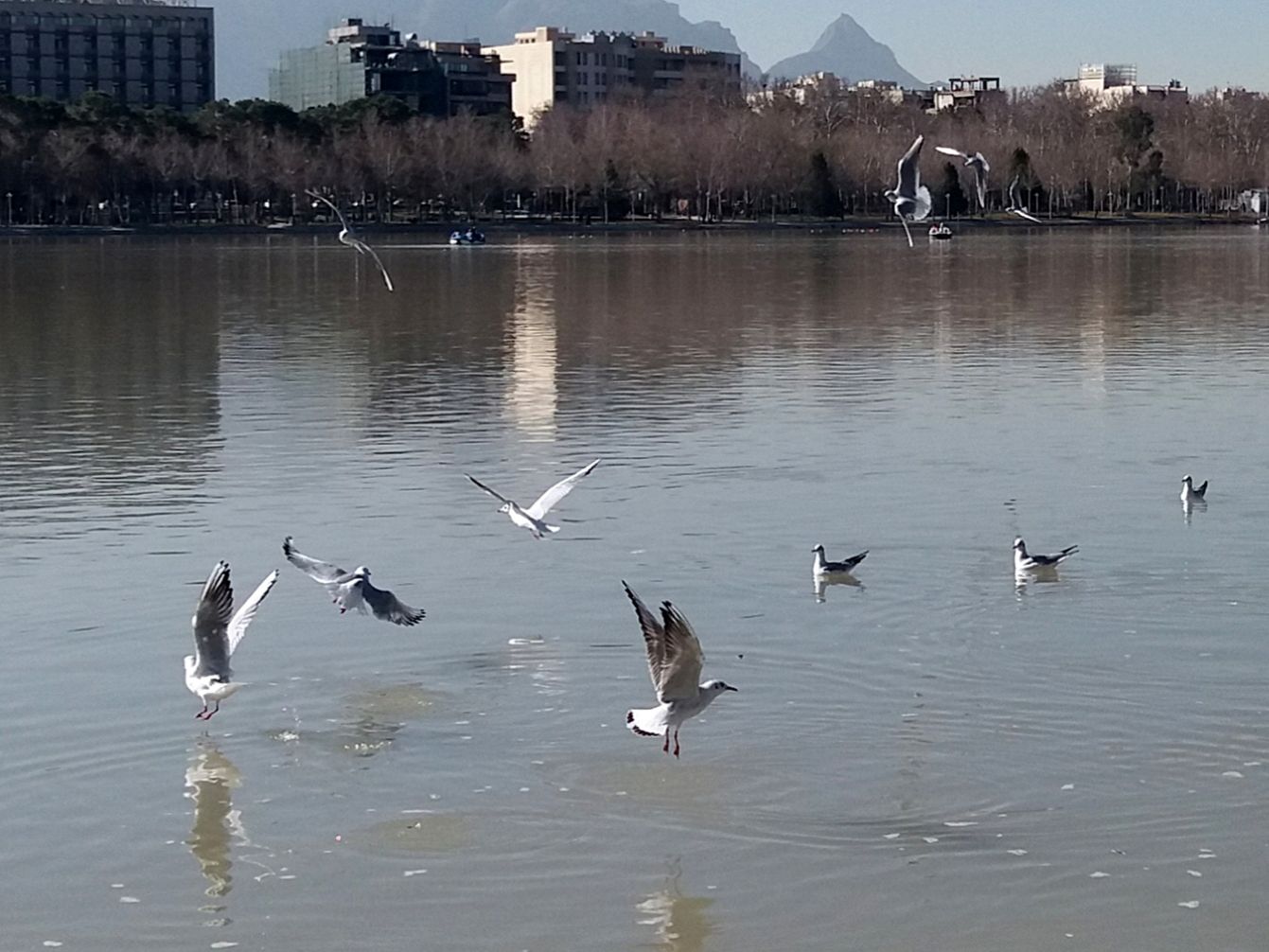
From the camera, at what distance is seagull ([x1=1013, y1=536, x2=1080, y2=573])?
12.3 m

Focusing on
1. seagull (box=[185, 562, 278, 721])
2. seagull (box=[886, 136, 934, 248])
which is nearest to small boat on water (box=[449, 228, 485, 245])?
seagull (box=[886, 136, 934, 248])

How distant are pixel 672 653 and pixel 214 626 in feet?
7.23

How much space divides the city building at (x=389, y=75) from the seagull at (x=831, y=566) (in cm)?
13383

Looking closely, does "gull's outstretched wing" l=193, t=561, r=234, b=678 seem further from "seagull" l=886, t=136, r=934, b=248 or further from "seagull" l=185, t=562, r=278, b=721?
"seagull" l=886, t=136, r=934, b=248

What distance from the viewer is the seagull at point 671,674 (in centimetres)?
791

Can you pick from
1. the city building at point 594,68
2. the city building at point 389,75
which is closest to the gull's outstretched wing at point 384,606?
the city building at point 389,75

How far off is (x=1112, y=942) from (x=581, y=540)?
6972mm

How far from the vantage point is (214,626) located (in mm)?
9141

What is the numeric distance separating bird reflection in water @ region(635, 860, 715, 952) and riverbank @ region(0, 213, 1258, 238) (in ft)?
263

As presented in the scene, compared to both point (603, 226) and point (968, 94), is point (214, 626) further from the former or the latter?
point (968, 94)

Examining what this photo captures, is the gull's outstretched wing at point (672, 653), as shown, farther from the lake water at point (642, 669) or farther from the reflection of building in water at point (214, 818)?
the reflection of building in water at point (214, 818)

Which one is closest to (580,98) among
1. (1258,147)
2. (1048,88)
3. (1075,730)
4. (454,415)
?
(1048,88)

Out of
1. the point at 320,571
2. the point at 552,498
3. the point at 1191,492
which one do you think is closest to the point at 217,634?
the point at 320,571

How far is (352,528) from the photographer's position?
14086mm
